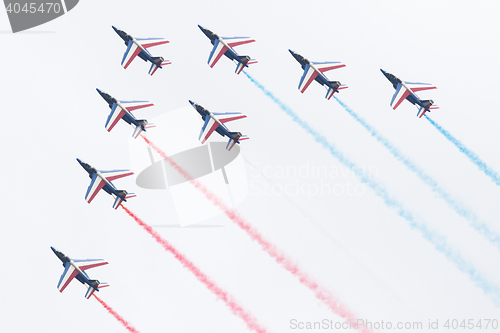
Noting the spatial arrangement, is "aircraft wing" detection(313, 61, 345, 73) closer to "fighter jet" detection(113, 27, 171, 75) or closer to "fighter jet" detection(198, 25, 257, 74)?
"fighter jet" detection(198, 25, 257, 74)

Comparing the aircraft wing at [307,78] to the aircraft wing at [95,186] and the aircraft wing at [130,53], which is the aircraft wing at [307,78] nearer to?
the aircraft wing at [130,53]

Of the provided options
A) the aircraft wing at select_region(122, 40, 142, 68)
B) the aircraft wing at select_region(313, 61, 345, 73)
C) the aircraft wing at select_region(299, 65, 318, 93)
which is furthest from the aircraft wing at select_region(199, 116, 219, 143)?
the aircraft wing at select_region(313, 61, 345, 73)

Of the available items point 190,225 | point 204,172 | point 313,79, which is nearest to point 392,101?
point 313,79

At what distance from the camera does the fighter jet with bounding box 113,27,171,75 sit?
8931 centimetres

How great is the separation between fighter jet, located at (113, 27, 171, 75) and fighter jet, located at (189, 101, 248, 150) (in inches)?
251

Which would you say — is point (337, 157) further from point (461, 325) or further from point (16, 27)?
point (16, 27)

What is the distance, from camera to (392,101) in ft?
284

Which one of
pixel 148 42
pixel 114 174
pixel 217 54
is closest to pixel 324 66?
pixel 217 54

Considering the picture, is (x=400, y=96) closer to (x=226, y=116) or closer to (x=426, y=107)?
(x=426, y=107)

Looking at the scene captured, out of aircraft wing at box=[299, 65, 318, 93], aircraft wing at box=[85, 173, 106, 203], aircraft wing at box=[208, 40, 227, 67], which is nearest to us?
aircraft wing at box=[85, 173, 106, 203]

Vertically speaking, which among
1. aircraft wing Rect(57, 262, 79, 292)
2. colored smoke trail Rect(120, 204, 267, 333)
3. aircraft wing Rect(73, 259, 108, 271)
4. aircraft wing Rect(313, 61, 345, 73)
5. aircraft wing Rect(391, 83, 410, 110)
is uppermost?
aircraft wing Rect(391, 83, 410, 110)

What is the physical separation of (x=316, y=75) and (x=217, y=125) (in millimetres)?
12041

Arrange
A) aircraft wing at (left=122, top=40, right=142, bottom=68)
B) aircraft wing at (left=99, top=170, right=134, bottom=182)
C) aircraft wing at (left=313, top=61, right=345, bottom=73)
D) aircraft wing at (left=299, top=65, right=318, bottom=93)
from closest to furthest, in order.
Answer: aircraft wing at (left=99, top=170, right=134, bottom=182) → aircraft wing at (left=299, top=65, right=318, bottom=93) → aircraft wing at (left=313, top=61, right=345, bottom=73) → aircraft wing at (left=122, top=40, right=142, bottom=68)

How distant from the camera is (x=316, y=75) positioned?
87.1m
